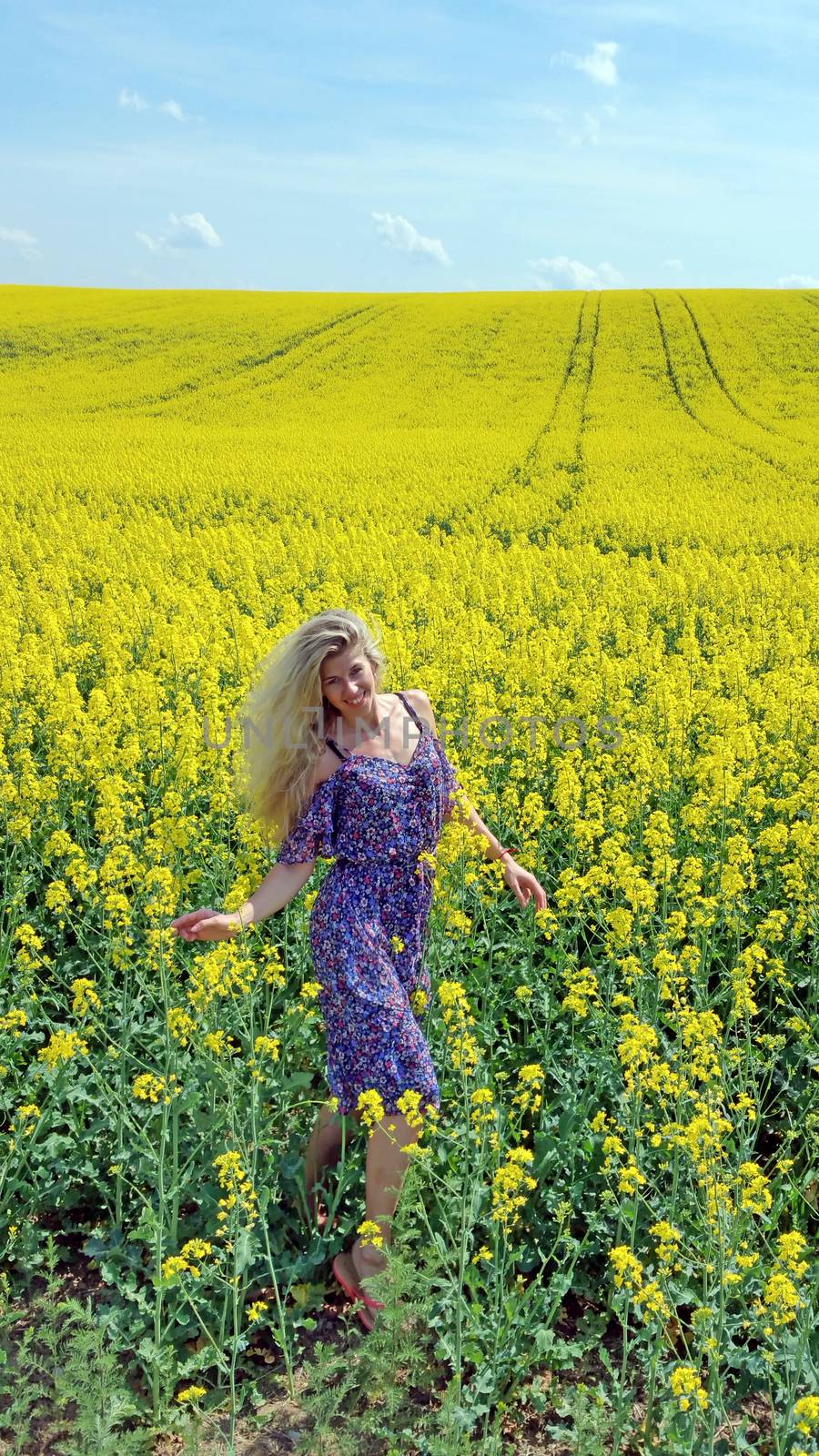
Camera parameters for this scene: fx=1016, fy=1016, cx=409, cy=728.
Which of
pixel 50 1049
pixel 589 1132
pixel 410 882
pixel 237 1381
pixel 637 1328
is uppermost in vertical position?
pixel 410 882

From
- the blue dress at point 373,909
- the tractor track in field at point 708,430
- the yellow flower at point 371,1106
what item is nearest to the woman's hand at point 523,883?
the blue dress at point 373,909

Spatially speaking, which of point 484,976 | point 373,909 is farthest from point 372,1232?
point 484,976

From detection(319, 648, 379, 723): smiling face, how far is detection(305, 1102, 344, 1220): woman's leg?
1.31m

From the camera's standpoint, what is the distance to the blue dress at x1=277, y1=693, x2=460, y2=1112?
9.72ft

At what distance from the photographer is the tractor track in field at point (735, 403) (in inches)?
878

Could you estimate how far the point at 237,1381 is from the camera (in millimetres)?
2904

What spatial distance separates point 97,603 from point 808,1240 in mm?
7643

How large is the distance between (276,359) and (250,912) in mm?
31976

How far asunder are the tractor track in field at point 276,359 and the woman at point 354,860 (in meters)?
26.0

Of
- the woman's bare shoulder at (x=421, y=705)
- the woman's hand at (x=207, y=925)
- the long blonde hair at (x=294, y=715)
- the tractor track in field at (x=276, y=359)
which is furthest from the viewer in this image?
the tractor track in field at (x=276, y=359)

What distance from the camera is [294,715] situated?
309cm

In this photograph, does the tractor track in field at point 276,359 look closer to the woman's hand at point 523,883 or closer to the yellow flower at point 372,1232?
the woman's hand at point 523,883

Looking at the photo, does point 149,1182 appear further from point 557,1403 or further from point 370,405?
point 370,405

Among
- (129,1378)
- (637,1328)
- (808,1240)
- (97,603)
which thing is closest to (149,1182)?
(129,1378)
